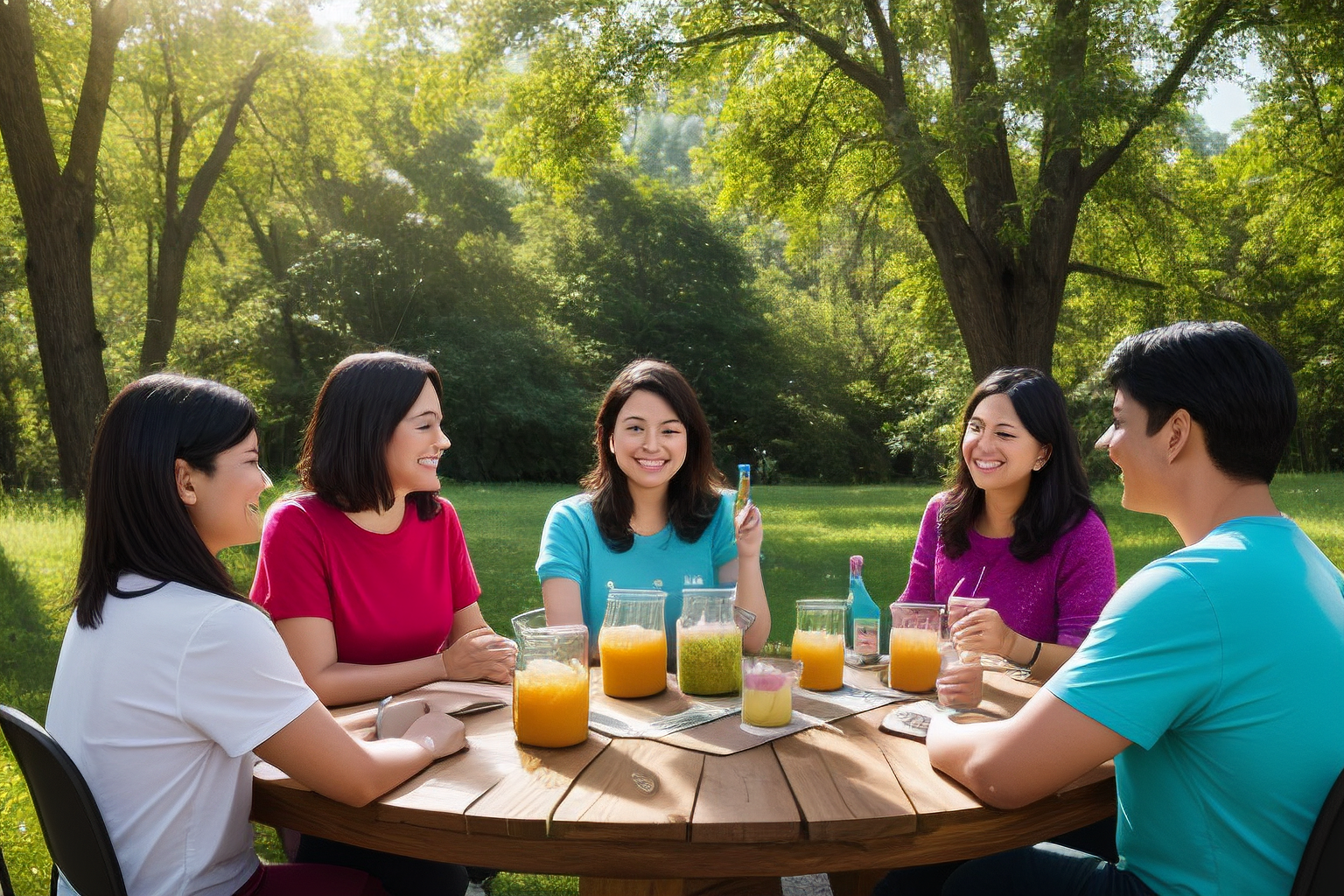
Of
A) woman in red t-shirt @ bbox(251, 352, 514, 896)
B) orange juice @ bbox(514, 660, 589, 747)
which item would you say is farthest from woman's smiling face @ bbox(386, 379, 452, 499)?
orange juice @ bbox(514, 660, 589, 747)

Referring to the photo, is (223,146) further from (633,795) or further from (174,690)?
(633,795)

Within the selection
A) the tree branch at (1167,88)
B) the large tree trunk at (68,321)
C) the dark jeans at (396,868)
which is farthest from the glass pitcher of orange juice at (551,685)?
the large tree trunk at (68,321)

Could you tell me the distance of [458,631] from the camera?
3074mm

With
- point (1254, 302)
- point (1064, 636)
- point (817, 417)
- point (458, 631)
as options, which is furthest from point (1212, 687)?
point (817, 417)

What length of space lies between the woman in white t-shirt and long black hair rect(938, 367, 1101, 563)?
1916mm

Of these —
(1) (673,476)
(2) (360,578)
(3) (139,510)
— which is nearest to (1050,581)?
(1) (673,476)

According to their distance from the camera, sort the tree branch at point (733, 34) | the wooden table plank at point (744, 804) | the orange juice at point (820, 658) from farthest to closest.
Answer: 1. the tree branch at point (733, 34)
2. the orange juice at point (820, 658)
3. the wooden table plank at point (744, 804)

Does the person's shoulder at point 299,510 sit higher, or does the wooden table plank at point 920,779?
the person's shoulder at point 299,510

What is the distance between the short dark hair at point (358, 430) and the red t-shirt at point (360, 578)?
0.29 feet

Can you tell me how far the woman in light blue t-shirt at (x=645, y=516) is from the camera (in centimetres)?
310

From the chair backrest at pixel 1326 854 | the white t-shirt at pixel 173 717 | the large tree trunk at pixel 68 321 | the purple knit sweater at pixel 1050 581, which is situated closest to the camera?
the chair backrest at pixel 1326 854

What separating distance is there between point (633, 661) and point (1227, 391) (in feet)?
4.42

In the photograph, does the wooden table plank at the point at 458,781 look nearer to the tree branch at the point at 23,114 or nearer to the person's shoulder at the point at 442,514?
the person's shoulder at the point at 442,514

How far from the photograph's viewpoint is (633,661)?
234 centimetres
